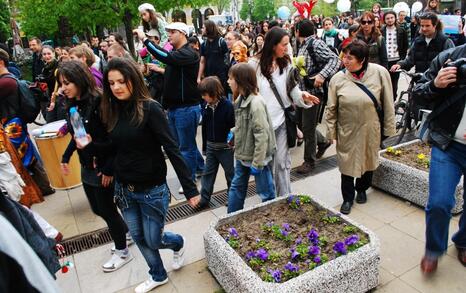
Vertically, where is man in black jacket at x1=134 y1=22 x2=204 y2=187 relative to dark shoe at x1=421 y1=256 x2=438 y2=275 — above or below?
above

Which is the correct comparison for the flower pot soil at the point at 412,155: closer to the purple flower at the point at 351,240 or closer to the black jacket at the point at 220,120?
the purple flower at the point at 351,240

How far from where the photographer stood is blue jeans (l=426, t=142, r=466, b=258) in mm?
2840

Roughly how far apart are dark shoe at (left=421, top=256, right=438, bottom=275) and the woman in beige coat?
1127mm

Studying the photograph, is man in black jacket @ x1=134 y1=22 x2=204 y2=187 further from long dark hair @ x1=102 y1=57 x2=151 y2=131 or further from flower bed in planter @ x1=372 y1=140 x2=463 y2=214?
flower bed in planter @ x1=372 y1=140 x2=463 y2=214

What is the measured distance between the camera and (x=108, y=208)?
3.47 m

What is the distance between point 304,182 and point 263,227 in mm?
1878

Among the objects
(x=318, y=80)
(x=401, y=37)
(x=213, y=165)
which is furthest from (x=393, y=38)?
(x=213, y=165)


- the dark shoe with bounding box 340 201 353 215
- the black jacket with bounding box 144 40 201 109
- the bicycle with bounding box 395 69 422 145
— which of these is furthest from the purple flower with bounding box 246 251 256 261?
the bicycle with bounding box 395 69 422 145

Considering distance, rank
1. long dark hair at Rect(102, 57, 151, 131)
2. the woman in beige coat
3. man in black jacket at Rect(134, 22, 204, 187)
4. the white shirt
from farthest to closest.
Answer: man in black jacket at Rect(134, 22, 204, 187) → the white shirt → the woman in beige coat → long dark hair at Rect(102, 57, 151, 131)

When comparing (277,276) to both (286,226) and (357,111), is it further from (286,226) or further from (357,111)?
(357,111)

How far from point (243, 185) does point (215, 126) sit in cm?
74

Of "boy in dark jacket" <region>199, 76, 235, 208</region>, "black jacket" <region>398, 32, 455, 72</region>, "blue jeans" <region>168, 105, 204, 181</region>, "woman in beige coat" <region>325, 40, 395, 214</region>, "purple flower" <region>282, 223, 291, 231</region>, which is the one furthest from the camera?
"black jacket" <region>398, 32, 455, 72</region>

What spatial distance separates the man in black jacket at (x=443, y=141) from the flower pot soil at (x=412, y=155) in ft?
5.05

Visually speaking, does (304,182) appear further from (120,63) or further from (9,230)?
(9,230)
